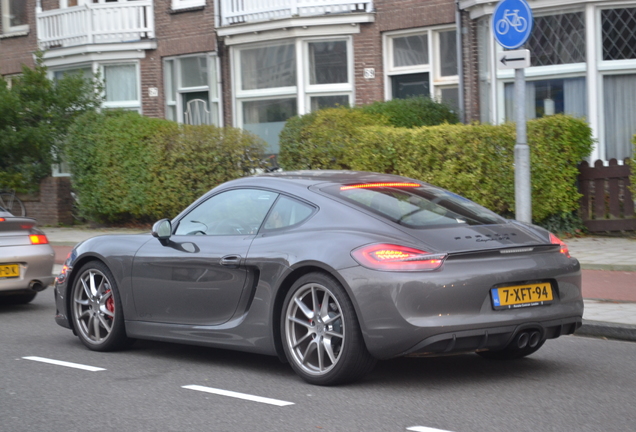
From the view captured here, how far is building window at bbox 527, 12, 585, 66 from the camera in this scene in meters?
16.0

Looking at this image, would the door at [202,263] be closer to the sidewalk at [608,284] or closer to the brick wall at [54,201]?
the sidewalk at [608,284]

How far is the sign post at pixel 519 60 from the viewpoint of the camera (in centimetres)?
970

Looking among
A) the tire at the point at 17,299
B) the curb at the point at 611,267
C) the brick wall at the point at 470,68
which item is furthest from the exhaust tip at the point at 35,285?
the brick wall at the point at 470,68

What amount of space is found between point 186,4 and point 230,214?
57.1 ft

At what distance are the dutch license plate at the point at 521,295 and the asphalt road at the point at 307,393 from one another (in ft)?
1.80

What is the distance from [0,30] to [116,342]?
22768mm

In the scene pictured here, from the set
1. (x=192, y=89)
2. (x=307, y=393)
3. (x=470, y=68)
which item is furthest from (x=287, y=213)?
(x=192, y=89)

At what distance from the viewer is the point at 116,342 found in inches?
290

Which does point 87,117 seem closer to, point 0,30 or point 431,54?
point 431,54

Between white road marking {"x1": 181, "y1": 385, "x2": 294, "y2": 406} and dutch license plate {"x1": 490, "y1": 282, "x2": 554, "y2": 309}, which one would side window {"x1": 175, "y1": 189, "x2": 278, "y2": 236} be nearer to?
white road marking {"x1": 181, "y1": 385, "x2": 294, "y2": 406}

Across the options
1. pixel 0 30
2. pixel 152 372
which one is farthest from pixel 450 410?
pixel 0 30

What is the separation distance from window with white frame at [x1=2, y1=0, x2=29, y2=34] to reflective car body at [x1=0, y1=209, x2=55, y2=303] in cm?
1842

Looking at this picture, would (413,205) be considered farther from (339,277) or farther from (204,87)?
(204,87)

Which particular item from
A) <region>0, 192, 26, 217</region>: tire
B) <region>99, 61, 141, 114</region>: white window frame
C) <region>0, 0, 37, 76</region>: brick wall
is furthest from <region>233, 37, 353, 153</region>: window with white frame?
<region>0, 0, 37, 76</region>: brick wall
